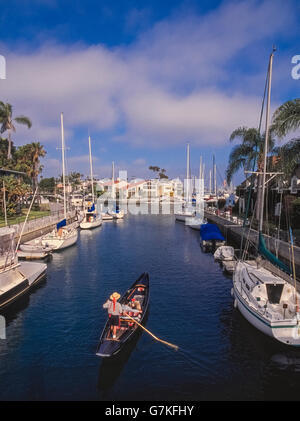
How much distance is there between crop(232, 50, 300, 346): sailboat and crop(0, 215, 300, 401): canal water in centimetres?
118

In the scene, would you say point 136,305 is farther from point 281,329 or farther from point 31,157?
point 31,157

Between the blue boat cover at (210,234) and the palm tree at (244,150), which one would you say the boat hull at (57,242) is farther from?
the palm tree at (244,150)

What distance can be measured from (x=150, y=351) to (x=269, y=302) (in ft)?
22.3

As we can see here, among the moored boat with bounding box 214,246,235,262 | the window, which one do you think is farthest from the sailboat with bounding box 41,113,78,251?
the window

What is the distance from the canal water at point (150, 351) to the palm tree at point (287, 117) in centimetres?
1349

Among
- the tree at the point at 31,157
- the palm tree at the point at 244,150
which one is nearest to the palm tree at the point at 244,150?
the palm tree at the point at 244,150

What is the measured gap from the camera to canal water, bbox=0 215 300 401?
38.2 ft

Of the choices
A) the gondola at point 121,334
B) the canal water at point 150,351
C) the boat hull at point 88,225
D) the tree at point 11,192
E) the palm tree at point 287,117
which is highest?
the palm tree at point 287,117

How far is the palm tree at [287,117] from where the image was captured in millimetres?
24781

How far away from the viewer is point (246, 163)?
46938mm

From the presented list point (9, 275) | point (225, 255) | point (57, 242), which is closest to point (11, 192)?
point (57, 242)

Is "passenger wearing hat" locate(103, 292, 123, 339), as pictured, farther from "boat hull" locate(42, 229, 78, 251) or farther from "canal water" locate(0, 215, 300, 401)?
"boat hull" locate(42, 229, 78, 251)

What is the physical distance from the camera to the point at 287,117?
82.5 feet
